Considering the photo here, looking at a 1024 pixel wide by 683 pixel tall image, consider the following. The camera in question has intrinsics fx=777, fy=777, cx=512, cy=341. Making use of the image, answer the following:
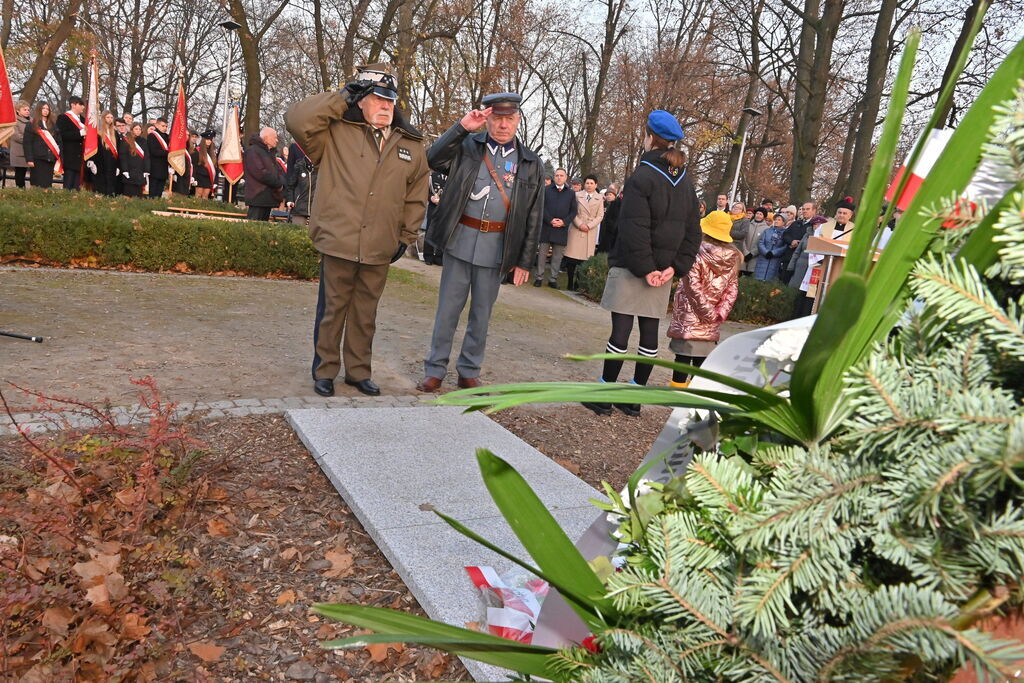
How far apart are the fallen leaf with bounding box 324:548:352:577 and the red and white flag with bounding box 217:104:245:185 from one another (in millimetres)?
15253

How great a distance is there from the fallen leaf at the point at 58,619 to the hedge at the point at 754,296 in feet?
37.7

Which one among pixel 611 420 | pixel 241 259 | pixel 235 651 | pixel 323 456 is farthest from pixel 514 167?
pixel 241 259

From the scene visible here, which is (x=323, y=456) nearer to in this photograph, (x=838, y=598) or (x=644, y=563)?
(x=644, y=563)

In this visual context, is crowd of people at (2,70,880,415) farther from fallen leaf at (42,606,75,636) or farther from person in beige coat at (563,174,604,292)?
person in beige coat at (563,174,604,292)

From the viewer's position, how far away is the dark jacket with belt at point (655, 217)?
17.8ft

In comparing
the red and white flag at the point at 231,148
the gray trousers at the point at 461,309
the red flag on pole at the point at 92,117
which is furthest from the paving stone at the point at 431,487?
the red flag on pole at the point at 92,117

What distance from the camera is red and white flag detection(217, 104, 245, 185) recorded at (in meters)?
16.7

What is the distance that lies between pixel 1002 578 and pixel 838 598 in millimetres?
150

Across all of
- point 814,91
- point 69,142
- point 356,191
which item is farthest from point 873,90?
point 69,142

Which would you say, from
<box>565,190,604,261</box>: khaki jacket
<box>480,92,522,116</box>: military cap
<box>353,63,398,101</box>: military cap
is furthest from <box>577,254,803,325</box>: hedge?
<box>353,63,398,101</box>: military cap

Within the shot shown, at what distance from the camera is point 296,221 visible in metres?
12.8

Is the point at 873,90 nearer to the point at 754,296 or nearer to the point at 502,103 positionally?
the point at 754,296

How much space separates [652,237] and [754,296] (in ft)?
28.2

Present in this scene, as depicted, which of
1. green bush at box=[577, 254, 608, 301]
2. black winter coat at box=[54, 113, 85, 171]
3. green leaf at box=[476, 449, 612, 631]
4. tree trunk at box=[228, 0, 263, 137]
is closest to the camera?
green leaf at box=[476, 449, 612, 631]
